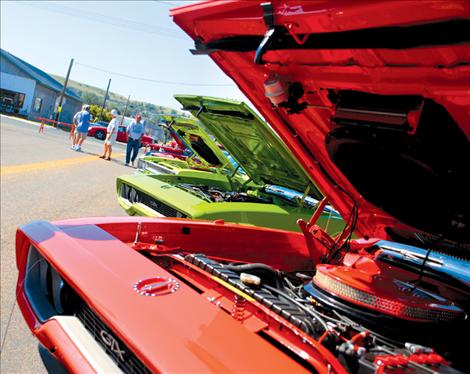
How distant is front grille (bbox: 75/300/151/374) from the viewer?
1310mm

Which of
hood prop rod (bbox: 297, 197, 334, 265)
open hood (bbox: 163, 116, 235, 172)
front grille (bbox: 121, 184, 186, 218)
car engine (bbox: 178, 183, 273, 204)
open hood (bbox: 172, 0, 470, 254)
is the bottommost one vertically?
front grille (bbox: 121, 184, 186, 218)

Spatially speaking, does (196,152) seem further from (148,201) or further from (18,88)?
(18,88)

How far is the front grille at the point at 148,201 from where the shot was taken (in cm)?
400

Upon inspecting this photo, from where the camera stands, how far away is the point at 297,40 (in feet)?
4.50

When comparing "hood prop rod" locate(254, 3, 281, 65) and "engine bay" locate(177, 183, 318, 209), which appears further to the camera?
"engine bay" locate(177, 183, 318, 209)

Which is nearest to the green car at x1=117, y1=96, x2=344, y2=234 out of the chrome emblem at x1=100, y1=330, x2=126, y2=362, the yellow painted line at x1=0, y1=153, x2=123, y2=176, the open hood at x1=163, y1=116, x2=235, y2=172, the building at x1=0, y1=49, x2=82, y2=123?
the open hood at x1=163, y1=116, x2=235, y2=172

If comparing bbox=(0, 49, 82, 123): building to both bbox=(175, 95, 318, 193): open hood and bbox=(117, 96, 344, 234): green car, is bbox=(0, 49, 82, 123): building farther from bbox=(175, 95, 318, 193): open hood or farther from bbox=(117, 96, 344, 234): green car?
bbox=(175, 95, 318, 193): open hood

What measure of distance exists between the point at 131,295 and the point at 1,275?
239 cm

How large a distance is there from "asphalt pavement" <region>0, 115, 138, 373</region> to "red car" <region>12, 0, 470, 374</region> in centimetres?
58

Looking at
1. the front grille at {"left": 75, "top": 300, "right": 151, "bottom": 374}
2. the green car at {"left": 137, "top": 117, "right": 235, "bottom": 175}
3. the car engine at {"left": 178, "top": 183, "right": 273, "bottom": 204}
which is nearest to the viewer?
the front grille at {"left": 75, "top": 300, "right": 151, "bottom": 374}

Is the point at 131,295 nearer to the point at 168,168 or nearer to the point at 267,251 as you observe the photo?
the point at 267,251

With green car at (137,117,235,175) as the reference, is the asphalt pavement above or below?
below

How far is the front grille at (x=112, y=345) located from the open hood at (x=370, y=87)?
1.09m

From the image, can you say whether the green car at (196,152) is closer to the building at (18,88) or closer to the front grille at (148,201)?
the front grille at (148,201)
